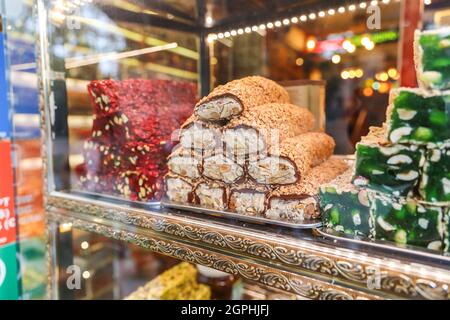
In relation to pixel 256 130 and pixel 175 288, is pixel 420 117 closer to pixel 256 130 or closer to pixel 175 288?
pixel 256 130

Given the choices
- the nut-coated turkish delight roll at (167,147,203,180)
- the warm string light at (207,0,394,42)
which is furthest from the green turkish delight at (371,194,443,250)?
the warm string light at (207,0,394,42)

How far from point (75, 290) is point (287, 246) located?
1.22 metres

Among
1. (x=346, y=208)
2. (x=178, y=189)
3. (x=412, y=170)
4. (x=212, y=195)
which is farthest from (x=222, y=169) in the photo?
(x=412, y=170)

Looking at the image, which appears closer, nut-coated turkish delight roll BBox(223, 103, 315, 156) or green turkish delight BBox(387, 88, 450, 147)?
green turkish delight BBox(387, 88, 450, 147)

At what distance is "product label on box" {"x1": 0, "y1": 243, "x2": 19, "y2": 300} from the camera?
1.55 metres

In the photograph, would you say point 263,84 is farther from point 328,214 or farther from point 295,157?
point 328,214

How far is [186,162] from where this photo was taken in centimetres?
117

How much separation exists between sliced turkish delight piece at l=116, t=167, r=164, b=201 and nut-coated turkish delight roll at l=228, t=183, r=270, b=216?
319 millimetres

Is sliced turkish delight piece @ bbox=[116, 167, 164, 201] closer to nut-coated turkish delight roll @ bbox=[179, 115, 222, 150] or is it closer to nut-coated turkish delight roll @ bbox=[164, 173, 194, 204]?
nut-coated turkish delight roll @ bbox=[164, 173, 194, 204]

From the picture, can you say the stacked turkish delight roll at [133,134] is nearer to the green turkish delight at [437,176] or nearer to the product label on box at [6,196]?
the product label on box at [6,196]

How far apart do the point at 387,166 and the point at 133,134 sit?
918 millimetres

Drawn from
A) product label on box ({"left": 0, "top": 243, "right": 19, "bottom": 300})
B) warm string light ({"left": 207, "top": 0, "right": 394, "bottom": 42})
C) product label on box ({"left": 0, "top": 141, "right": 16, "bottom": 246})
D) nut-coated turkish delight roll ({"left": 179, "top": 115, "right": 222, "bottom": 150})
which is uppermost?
warm string light ({"left": 207, "top": 0, "right": 394, "bottom": 42})

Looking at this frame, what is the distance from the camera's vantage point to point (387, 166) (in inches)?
33.5

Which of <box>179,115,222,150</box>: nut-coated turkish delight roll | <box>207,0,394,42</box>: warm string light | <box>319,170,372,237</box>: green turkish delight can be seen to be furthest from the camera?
<box>207,0,394,42</box>: warm string light
